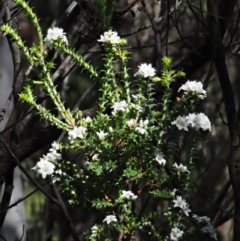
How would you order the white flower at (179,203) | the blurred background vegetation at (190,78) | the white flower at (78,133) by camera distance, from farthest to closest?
the blurred background vegetation at (190,78) < the white flower at (179,203) < the white flower at (78,133)

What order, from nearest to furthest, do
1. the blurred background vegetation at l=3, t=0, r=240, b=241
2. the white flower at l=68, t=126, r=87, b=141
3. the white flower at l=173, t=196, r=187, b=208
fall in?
the white flower at l=68, t=126, r=87, b=141 → the white flower at l=173, t=196, r=187, b=208 → the blurred background vegetation at l=3, t=0, r=240, b=241

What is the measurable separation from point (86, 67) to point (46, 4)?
14.3 feet

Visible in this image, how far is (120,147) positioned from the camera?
2146mm

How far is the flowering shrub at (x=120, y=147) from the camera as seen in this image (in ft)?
6.95

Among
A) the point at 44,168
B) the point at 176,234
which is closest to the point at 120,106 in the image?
the point at 44,168

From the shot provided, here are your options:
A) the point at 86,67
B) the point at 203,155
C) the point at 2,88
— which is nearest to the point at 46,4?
the point at 203,155

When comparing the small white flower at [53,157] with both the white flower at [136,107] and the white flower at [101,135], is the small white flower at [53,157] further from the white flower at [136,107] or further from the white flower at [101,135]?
the white flower at [136,107]

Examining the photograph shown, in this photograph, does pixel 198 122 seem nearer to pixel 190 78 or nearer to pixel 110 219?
pixel 110 219

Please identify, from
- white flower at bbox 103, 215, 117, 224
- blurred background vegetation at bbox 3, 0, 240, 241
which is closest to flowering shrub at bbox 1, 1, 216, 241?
white flower at bbox 103, 215, 117, 224

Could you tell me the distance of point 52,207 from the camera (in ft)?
16.0

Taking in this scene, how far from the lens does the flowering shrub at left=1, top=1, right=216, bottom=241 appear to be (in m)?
2.12

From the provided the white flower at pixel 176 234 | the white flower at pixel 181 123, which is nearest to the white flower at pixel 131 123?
the white flower at pixel 181 123

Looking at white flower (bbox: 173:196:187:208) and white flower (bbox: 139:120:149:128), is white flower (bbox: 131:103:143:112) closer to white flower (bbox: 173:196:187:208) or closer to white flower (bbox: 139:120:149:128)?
white flower (bbox: 139:120:149:128)

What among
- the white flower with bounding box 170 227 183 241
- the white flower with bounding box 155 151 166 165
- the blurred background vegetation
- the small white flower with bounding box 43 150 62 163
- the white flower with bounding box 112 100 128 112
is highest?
the blurred background vegetation
